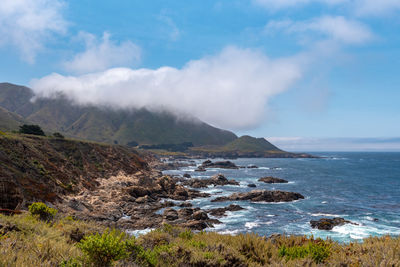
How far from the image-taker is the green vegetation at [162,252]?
638cm

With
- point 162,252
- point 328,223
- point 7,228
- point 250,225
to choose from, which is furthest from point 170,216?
point 162,252

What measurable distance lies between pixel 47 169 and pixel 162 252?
111ft

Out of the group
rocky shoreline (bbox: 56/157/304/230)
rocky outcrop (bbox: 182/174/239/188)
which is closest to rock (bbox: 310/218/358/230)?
rocky shoreline (bbox: 56/157/304/230)

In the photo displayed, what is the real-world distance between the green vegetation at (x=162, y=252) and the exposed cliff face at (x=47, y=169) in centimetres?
1695

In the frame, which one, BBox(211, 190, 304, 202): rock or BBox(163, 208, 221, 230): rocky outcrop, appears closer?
BBox(163, 208, 221, 230): rocky outcrop

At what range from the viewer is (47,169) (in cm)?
3469

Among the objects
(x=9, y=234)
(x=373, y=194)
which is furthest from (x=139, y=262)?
(x=373, y=194)

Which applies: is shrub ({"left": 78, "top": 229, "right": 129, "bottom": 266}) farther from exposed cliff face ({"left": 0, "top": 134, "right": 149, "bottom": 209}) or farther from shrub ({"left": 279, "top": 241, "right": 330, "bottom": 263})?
exposed cliff face ({"left": 0, "top": 134, "right": 149, "bottom": 209})

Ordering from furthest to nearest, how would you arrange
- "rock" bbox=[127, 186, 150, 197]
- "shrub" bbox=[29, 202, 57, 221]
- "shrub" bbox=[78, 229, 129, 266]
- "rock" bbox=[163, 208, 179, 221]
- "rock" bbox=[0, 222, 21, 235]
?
"rock" bbox=[127, 186, 150, 197]
"rock" bbox=[163, 208, 179, 221]
"shrub" bbox=[29, 202, 57, 221]
"rock" bbox=[0, 222, 21, 235]
"shrub" bbox=[78, 229, 129, 266]

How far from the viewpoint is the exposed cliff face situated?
942 inches

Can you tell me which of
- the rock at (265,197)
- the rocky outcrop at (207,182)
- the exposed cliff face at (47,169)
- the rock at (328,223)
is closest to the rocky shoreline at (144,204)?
the rock at (265,197)

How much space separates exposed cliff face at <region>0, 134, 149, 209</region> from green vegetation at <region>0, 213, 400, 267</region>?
16950 millimetres

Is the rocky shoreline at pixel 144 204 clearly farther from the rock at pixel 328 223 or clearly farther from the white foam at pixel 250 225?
the rock at pixel 328 223

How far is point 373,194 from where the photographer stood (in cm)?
A: 5291
